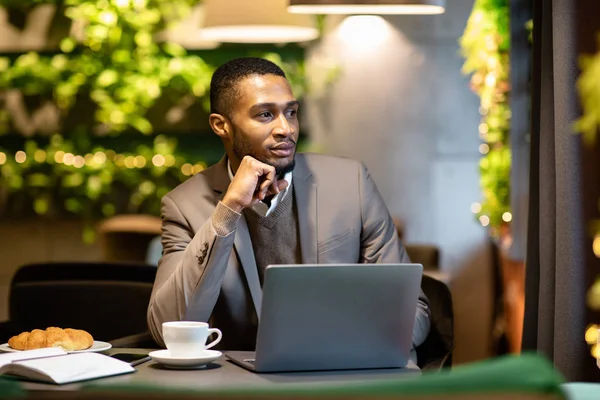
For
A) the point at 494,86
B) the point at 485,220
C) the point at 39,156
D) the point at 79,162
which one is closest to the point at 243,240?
the point at 494,86

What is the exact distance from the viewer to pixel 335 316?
2.20m

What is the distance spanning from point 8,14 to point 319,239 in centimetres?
431

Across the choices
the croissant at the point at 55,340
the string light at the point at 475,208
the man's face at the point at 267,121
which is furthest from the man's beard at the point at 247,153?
the string light at the point at 475,208

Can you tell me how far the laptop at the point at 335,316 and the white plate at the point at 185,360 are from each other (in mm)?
81

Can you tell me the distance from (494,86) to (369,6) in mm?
2087

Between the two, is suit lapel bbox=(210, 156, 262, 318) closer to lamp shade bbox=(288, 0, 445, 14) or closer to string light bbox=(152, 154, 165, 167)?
lamp shade bbox=(288, 0, 445, 14)

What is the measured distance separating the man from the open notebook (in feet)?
2.04

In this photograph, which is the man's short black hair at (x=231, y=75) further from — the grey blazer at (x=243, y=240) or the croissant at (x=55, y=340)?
the croissant at (x=55, y=340)

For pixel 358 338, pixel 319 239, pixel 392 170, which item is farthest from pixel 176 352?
pixel 392 170

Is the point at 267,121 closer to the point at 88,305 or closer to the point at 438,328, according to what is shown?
the point at 438,328

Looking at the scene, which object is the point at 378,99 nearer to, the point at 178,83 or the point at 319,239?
the point at 178,83

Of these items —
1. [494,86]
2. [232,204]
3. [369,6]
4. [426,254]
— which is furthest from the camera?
[426,254]

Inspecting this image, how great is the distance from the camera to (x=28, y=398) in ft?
4.35

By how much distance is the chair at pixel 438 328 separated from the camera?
289 cm
